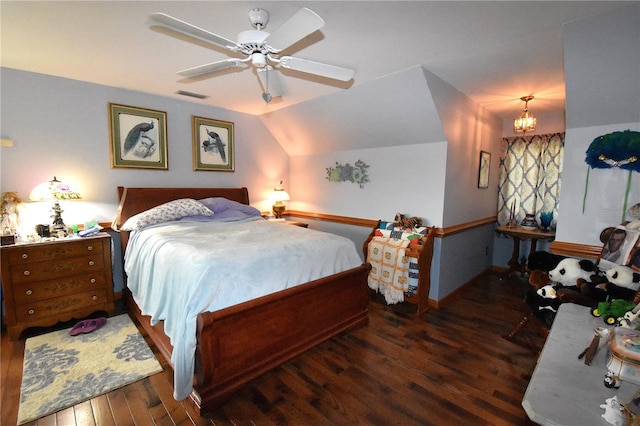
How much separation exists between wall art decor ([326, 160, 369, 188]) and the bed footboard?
1559 millimetres

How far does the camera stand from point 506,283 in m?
3.96

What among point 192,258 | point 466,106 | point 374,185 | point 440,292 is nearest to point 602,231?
point 440,292

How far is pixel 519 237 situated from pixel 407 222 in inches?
71.6

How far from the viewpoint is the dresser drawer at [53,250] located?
2394 mm

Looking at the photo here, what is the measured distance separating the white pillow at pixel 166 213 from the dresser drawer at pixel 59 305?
70 centimetres

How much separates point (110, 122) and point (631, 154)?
4.94 m

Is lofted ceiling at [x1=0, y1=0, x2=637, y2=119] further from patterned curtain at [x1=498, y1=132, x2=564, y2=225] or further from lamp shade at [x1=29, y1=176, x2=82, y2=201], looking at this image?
lamp shade at [x1=29, y1=176, x2=82, y2=201]

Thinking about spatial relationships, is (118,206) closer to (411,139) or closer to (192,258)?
(192,258)

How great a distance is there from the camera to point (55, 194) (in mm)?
2662

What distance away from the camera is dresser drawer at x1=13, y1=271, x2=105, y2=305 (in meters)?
2.44

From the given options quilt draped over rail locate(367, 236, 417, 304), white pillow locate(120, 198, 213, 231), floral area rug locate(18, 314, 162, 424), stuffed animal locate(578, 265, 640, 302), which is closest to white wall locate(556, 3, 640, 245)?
stuffed animal locate(578, 265, 640, 302)

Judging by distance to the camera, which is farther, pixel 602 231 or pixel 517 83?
pixel 517 83

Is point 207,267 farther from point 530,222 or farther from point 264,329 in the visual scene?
point 530,222

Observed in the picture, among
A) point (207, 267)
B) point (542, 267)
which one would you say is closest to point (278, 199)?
point (207, 267)
